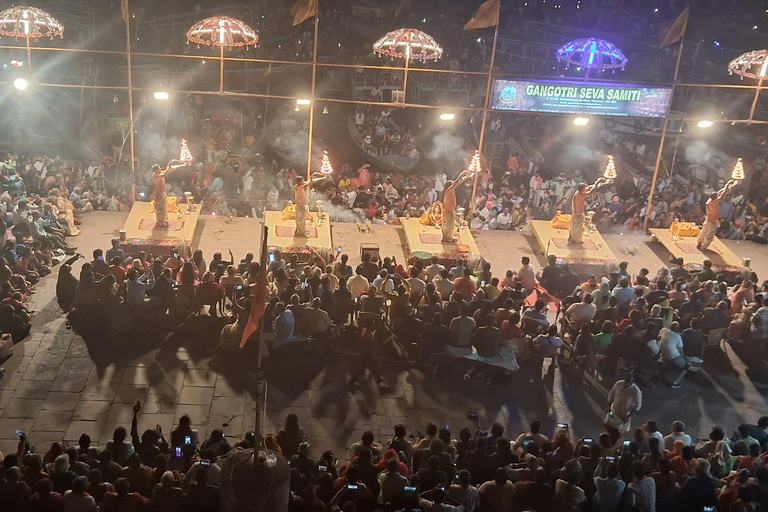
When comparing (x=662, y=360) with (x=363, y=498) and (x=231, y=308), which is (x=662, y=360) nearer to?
(x=363, y=498)

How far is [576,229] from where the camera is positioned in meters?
17.8

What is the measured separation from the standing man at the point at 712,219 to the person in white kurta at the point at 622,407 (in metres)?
8.62

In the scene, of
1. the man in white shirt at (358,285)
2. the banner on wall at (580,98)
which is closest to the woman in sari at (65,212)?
the man in white shirt at (358,285)

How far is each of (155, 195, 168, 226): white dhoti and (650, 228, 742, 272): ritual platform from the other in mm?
11987

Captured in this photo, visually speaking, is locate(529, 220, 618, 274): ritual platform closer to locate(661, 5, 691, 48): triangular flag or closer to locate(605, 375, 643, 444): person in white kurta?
locate(661, 5, 691, 48): triangular flag

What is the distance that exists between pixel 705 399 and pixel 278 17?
18.5 metres

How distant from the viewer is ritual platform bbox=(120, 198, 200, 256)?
53.4 feet

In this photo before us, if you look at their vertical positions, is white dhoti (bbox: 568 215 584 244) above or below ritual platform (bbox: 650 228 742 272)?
above

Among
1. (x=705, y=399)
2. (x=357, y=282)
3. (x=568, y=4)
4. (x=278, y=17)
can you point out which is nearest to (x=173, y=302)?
(x=357, y=282)

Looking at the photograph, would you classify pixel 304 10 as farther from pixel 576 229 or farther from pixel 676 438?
pixel 676 438

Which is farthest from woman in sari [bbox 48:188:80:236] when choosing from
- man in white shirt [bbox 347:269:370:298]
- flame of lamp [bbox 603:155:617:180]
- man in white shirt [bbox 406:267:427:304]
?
flame of lamp [bbox 603:155:617:180]

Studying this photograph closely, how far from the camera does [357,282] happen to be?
1355 centimetres

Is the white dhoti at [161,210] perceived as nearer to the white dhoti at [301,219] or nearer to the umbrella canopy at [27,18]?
the white dhoti at [301,219]

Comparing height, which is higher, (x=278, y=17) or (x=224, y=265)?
(x=278, y=17)
